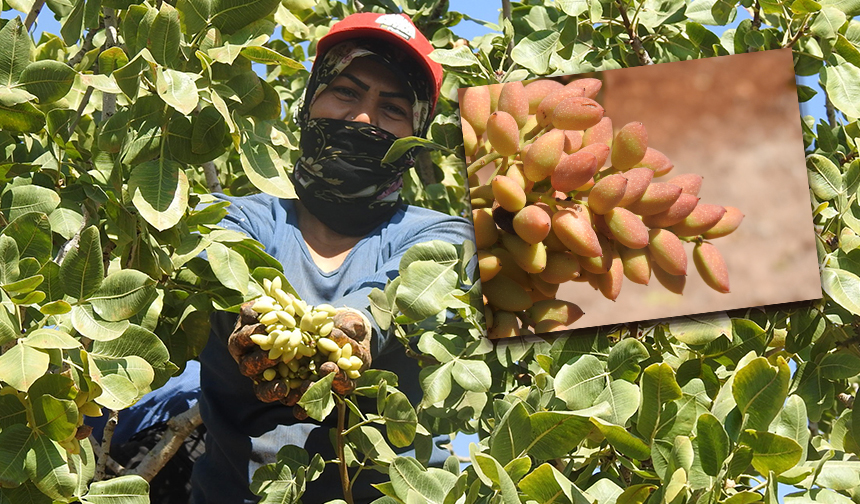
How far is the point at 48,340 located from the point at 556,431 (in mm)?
584

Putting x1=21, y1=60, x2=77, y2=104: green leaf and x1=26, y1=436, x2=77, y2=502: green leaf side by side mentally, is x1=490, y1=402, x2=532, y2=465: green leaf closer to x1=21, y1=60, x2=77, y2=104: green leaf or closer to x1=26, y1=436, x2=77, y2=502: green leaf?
x1=26, y1=436, x2=77, y2=502: green leaf

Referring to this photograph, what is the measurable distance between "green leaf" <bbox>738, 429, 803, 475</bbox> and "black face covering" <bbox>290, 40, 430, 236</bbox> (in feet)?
3.34

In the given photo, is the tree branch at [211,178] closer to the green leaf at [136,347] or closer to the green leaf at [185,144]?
the green leaf at [185,144]

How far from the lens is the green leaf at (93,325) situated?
1.07 m

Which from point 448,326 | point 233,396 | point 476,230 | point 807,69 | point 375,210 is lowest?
point 233,396

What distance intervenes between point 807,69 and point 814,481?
64cm

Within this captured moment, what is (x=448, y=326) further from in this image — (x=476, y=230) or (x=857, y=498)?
(x=857, y=498)

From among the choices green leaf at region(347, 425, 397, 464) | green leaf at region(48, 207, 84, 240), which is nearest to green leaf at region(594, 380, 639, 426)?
green leaf at region(347, 425, 397, 464)

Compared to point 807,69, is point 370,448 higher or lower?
lower

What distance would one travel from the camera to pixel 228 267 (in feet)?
4.08

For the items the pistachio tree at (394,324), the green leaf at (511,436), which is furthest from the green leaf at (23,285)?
the green leaf at (511,436)

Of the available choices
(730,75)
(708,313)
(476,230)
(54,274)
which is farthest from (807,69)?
(54,274)

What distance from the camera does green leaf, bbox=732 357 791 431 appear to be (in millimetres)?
948

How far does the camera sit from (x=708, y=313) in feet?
3.91
